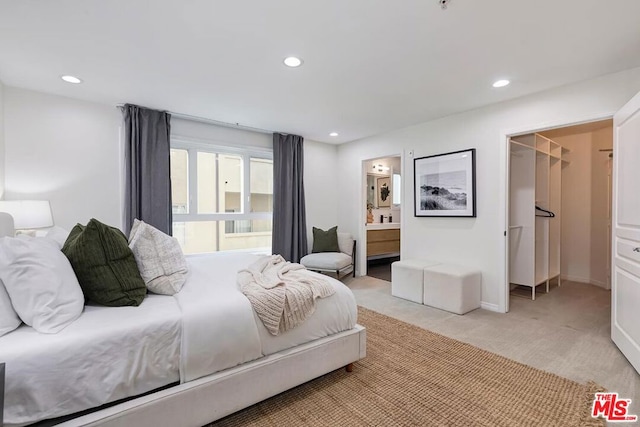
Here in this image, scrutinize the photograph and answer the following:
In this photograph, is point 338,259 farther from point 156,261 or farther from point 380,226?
point 156,261

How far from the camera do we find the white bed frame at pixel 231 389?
4.31 ft

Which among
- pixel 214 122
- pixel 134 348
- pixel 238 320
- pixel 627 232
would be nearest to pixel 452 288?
pixel 627 232

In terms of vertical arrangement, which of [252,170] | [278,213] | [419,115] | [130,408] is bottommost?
[130,408]

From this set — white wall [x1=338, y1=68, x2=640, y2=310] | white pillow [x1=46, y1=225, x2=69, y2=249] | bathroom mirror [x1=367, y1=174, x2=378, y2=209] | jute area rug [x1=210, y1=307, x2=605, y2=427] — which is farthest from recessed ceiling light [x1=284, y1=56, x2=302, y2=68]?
bathroom mirror [x1=367, y1=174, x2=378, y2=209]

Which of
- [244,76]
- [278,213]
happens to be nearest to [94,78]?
[244,76]

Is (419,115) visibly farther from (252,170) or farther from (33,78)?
(33,78)

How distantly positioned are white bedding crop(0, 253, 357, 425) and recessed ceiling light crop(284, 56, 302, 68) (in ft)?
6.07

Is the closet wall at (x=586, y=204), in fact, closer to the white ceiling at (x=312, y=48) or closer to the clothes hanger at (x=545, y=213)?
the clothes hanger at (x=545, y=213)

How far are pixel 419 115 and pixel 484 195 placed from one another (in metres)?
1.30

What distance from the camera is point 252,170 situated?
4.84m

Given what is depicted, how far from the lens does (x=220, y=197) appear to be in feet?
14.9

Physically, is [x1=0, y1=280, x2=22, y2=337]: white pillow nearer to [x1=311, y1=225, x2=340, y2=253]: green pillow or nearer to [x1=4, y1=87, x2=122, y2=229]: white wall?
[x1=4, y1=87, x2=122, y2=229]: white wall

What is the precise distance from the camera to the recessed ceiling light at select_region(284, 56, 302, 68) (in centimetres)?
237

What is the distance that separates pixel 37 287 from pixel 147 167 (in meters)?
2.56
